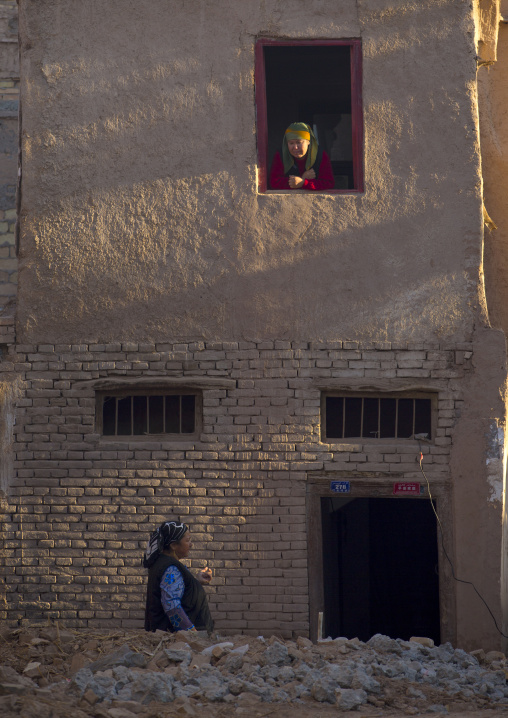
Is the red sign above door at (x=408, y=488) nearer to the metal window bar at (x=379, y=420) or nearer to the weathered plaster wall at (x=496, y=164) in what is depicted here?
the metal window bar at (x=379, y=420)

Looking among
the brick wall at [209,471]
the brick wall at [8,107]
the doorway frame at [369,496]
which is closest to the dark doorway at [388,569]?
the doorway frame at [369,496]

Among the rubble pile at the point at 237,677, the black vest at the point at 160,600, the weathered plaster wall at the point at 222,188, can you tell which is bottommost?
the rubble pile at the point at 237,677

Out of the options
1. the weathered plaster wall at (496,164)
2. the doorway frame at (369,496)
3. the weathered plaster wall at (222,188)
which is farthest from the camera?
the weathered plaster wall at (496,164)

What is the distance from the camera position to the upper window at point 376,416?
25.1ft

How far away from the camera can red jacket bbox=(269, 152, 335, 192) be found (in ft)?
26.1

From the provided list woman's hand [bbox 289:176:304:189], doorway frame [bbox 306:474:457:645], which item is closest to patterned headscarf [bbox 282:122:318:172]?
woman's hand [bbox 289:176:304:189]

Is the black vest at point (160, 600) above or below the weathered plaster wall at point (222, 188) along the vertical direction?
below

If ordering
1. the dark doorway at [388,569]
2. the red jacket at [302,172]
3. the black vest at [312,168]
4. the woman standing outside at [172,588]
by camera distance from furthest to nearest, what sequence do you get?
the dark doorway at [388,569], the black vest at [312,168], the red jacket at [302,172], the woman standing outside at [172,588]

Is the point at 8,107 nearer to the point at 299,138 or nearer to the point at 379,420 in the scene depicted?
the point at 299,138

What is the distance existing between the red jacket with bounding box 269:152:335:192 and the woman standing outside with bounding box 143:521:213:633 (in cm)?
350

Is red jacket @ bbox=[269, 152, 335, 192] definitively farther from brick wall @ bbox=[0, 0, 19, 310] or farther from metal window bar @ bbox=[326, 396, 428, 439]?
brick wall @ bbox=[0, 0, 19, 310]

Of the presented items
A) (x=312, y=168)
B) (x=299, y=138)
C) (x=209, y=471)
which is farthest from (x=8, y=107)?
(x=209, y=471)

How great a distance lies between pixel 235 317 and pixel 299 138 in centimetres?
186

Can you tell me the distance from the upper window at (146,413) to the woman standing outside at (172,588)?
1.56 meters
